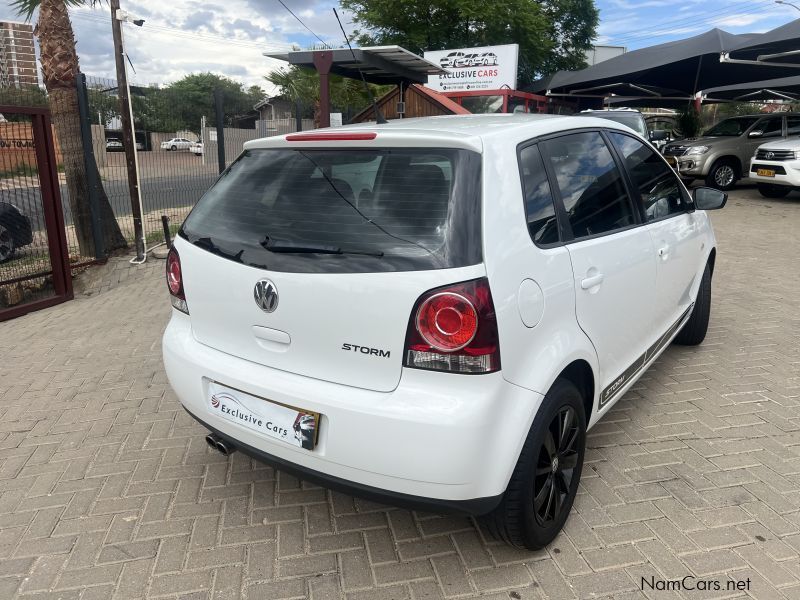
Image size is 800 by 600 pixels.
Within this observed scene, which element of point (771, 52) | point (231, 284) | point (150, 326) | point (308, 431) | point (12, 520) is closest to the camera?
point (308, 431)

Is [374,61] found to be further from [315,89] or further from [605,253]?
[315,89]

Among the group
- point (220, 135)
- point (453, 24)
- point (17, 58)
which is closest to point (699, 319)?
point (220, 135)

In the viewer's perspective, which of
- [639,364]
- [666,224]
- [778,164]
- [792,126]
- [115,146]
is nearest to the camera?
[639,364]

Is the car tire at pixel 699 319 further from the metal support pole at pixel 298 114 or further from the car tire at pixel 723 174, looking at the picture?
the car tire at pixel 723 174

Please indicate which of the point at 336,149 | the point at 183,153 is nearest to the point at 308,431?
the point at 336,149

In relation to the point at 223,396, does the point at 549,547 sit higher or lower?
lower

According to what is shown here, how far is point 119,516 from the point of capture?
2.69 metres

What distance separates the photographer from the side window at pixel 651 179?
3.29 meters

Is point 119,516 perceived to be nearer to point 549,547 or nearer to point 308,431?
point 308,431

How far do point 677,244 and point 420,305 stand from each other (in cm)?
227

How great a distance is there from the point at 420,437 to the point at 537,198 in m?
1.05

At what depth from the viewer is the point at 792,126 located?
1409 centimetres

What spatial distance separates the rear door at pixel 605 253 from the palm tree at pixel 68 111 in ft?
22.5

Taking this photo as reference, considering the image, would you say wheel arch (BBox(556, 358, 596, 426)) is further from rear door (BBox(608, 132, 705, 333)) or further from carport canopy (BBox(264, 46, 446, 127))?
carport canopy (BBox(264, 46, 446, 127))
